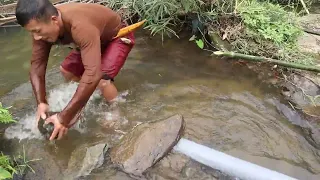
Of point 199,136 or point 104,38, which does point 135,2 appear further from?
point 199,136

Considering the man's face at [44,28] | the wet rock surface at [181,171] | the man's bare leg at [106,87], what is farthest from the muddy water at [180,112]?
the man's face at [44,28]

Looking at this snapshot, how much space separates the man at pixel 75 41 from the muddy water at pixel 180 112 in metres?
0.42

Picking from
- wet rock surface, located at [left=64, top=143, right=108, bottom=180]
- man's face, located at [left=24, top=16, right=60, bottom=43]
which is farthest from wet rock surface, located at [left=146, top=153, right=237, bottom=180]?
man's face, located at [left=24, top=16, right=60, bottom=43]

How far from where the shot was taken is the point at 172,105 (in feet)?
13.5

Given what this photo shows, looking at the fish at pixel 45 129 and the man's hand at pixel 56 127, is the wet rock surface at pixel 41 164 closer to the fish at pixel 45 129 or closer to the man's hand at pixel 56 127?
the fish at pixel 45 129

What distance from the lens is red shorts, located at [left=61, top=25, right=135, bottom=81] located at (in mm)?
3654

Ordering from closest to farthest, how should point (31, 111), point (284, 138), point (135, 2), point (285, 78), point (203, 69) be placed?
point (284, 138), point (31, 111), point (285, 78), point (203, 69), point (135, 2)

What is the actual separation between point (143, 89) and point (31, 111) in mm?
1260

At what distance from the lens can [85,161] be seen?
126 inches

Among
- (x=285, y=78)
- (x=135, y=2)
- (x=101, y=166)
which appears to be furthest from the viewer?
(x=135, y=2)

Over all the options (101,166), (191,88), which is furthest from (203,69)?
(101,166)

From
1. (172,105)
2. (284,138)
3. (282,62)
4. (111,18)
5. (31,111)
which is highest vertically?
(111,18)

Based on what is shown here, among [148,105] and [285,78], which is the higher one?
[285,78]

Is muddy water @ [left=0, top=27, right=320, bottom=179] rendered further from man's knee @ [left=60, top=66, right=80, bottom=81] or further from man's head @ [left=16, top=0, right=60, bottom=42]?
man's head @ [left=16, top=0, right=60, bottom=42]
